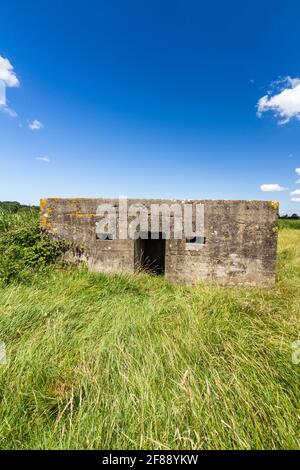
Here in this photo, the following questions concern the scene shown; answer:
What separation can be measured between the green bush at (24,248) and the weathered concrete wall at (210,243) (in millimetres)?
257

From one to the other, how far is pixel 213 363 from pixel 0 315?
2.48 m

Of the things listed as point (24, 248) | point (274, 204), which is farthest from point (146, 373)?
point (274, 204)

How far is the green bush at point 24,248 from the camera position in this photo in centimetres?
437

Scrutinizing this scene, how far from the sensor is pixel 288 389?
6.21 feet

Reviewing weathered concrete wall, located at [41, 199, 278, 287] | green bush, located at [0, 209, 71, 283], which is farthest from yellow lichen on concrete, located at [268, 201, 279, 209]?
green bush, located at [0, 209, 71, 283]

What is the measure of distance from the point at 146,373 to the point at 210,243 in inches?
136

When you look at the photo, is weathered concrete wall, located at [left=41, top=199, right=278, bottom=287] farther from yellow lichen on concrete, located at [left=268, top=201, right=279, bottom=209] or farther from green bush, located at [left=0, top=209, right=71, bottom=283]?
green bush, located at [left=0, top=209, right=71, bottom=283]

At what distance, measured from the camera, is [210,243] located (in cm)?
509

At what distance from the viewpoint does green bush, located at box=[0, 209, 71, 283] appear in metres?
4.37

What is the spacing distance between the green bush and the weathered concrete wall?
0.84ft

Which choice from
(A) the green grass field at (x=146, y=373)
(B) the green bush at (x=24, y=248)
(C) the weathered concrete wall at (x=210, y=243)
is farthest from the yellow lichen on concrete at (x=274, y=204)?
(B) the green bush at (x=24, y=248)

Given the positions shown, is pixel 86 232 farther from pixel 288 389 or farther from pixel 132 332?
pixel 288 389

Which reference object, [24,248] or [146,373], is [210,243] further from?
[24,248]
